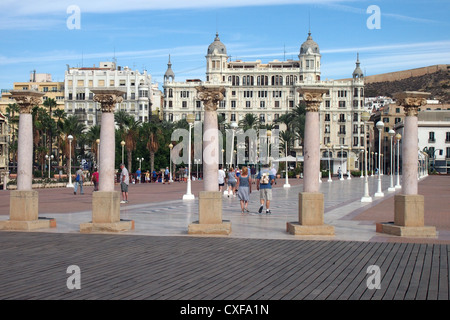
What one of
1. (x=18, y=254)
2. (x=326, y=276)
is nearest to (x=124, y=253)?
(x=18, y=254)

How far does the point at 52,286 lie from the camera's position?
9117mm

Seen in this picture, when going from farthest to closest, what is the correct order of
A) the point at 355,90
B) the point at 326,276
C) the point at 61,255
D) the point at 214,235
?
the point at 355,90
the point at 214,235
the point at 61,255
the point at 326,276

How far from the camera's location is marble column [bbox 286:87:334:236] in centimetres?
1574

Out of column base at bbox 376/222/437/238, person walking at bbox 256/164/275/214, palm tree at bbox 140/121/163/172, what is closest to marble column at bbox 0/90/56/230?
person walking at bbox 256/164/275/214

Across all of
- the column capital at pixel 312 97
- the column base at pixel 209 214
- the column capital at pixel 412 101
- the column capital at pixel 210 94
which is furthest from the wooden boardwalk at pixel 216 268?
the column capital at pixel 412 101

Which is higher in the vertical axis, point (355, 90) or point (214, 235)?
point (355, 90)

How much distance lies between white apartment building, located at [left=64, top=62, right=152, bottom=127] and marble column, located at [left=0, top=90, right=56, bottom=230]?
387 ft

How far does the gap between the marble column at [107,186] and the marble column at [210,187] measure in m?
2.05

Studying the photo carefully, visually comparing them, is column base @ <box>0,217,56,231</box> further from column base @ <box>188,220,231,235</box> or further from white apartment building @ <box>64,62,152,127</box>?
white apartment building @ <box>64,62,152,127</box>

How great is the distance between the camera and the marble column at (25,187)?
1708 centimetres

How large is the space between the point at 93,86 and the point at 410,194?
4957 inches

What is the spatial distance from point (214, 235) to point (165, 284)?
640 cm
